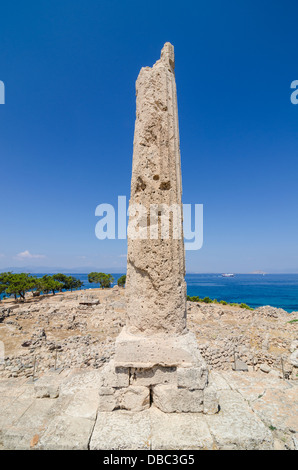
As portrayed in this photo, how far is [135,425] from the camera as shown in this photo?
9.40ft

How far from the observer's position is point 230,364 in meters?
8.57

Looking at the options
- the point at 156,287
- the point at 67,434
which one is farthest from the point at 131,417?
the point at 156,287

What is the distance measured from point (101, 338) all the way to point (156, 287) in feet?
36.2

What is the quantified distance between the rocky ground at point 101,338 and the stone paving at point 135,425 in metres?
2.46

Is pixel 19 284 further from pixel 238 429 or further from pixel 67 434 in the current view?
pixel 238 429

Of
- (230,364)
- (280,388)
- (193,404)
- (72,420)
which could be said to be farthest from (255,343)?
(72,420)

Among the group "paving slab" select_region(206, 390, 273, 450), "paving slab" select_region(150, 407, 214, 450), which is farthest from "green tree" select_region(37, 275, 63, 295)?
"paving slab" select_region(206, 390, 273, 450)

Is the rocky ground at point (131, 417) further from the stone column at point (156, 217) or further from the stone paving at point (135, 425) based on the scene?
the stone column at point (156, 217)

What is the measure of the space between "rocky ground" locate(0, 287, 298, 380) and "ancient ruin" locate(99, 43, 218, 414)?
4.11 m

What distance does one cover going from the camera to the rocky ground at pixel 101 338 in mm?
8508

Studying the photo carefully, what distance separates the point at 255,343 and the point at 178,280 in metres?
10.7

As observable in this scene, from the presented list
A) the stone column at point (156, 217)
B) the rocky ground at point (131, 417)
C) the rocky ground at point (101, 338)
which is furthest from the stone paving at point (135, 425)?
the rocky ground at point (101, 338)

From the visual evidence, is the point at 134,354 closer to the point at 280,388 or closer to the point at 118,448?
the point at 118,448

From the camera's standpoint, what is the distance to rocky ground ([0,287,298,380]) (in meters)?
8.51
